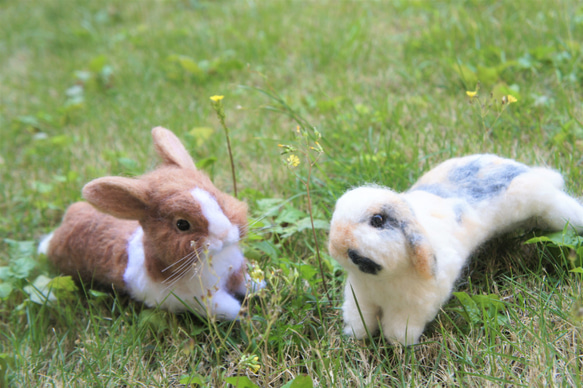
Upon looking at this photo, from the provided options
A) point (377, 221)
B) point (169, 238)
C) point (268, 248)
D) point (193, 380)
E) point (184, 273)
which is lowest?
point (193, 380)

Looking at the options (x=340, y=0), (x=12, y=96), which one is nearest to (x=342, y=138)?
(x=340, y=0)

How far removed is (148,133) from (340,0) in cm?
254

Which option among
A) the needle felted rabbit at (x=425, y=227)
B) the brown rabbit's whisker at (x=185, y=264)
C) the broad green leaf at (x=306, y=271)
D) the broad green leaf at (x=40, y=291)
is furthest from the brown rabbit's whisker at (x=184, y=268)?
the broad green leaf at (x=40, y=291)

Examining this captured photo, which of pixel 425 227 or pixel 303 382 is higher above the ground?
pixel 425 227

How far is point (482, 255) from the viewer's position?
1898mm

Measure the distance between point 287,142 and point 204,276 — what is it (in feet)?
3.96

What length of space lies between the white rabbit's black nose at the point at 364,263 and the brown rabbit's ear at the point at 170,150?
0.79m

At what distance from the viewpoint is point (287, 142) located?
282cm

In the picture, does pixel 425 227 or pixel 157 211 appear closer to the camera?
pixel 425 227

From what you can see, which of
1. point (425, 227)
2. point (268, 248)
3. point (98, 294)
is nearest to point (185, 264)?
point (268, 248)

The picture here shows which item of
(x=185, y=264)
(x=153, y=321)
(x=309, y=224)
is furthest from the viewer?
(x=309, y=224)

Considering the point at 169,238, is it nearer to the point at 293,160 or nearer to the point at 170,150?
the point at 170,150

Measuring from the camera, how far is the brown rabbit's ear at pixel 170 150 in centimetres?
192

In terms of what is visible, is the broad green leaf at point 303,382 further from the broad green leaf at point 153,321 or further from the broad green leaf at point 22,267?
the broad green leaf at point 22,267
